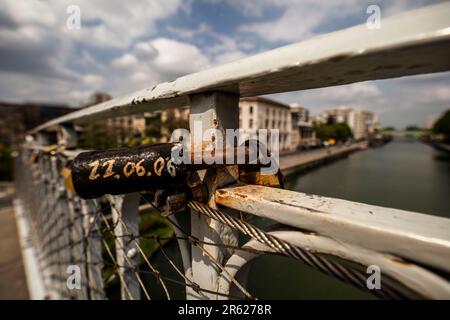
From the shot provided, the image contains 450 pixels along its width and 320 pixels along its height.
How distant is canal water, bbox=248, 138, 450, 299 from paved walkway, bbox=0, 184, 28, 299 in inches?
252

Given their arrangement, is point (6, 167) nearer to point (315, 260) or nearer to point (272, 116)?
point (272, 116)

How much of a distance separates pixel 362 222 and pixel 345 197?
13.6 m

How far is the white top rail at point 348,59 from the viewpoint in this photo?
0.35 metres

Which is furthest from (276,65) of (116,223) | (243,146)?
(116,223)

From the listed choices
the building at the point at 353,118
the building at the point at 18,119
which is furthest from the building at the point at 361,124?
the building at the point at 18,119

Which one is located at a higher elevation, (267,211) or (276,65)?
(276,65)

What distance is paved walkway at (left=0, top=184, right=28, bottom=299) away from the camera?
5.94 metres

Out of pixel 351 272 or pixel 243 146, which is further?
pixel 243 146

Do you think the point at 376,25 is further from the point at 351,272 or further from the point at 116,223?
the point at 116,223

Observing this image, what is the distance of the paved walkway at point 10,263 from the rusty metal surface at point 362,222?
25.5 feet

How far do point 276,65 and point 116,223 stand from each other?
1289 mm

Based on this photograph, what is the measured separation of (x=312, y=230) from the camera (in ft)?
1.67

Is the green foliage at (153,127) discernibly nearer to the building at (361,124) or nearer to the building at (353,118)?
the building at (353,118)

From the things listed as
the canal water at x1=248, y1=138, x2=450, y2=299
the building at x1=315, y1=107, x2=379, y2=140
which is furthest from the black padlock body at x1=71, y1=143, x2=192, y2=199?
the building at x1=315, y1=107, x2=379, y2=140
